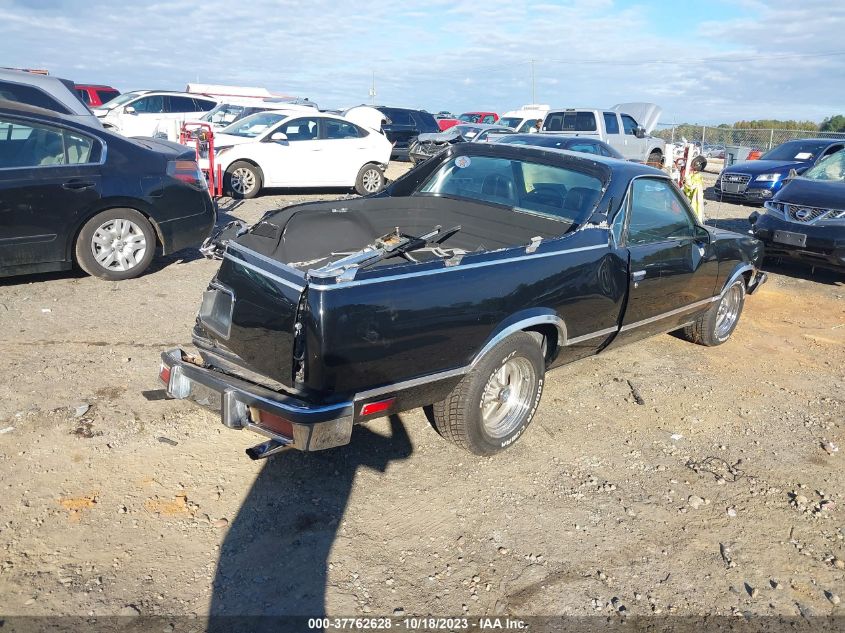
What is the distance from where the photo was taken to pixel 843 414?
5.03 metres

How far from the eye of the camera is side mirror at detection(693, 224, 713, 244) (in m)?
5.47

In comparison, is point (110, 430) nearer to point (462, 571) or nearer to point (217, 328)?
point (217, 328)

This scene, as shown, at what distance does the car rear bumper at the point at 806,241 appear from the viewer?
8523 mm

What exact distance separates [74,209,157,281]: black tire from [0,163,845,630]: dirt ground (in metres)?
1.51

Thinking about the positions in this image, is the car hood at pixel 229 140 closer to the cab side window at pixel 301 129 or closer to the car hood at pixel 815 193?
the cab side window at pixel 301 129

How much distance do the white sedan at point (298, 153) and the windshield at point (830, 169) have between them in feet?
26.2

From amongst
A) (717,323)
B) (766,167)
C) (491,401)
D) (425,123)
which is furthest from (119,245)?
(425,123)

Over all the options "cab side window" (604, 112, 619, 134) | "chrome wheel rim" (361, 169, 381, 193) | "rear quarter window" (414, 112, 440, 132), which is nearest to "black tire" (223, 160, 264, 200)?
"chrome wheel rim" (361, 169, 381, 193)

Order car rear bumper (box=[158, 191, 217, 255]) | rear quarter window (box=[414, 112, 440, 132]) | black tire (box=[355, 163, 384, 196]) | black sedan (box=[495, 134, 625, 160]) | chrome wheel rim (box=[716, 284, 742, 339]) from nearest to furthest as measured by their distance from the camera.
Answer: chrome wheel rim (box=[716, 284, 742, 339])
car rear bumper (box=[158, 191, 217, 255])
black sedan (box=[495, 134, 625, 160])
black tire (box=[355, 163, 384, 196])
rear quarter window (box=[414, 112, 440, 132])

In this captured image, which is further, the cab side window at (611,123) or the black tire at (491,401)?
the cab side window at (611,123)

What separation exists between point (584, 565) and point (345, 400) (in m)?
1.35

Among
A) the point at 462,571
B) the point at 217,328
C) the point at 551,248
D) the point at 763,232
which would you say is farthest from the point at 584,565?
the point at 763,232

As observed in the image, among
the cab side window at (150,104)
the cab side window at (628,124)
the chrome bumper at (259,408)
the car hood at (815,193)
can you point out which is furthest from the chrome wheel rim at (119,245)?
the cab side window at (628,124)

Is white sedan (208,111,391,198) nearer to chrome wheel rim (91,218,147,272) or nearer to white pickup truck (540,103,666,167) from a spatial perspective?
chrome wheel rim (91,218,147,272)
